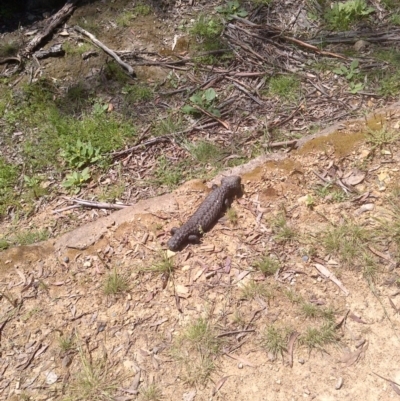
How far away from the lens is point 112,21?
23.7 ft

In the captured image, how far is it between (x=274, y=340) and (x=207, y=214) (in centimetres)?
145

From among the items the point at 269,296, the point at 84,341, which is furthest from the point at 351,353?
the point at 84,341

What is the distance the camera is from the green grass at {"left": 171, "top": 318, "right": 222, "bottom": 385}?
3.59 m

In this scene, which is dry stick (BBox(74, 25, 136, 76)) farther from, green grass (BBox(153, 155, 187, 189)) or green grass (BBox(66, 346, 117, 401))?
green grass (BBox(66, 346, 117, 401))

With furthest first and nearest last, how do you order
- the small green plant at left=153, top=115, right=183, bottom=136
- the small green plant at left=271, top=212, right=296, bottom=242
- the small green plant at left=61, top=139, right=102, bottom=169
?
the small green plant at left=153, top=115, right=183, bottom=136 → the small green plant at left=61, top=139, right=102, bottom=169 → the small green plant at left=271, top=212, right=296, bottom=242

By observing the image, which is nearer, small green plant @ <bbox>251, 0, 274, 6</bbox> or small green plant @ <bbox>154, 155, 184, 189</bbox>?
small green plant @ <bbox>154, 155, 184, 189</bbox>

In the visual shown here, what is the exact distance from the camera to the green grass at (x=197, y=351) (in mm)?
3594

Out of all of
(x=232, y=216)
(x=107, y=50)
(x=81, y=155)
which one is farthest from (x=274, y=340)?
(x=107, y=50)

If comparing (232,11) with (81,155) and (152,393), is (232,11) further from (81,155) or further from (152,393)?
(152,393)

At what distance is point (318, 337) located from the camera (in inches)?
142

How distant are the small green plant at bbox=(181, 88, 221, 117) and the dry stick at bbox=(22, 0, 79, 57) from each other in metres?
2.75

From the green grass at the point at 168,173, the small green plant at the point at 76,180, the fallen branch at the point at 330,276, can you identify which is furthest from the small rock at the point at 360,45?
the small green plant at the point at 76,180

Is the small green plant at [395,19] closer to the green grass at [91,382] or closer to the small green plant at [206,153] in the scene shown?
the small green plant at [206,153]

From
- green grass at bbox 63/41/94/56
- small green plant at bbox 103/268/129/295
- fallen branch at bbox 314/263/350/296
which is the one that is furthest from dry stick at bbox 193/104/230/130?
small green plant at bbox 103/268/129/295
